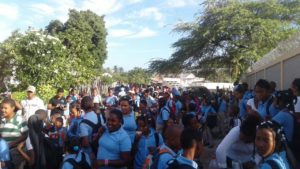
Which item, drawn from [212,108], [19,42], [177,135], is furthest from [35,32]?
[177,135]

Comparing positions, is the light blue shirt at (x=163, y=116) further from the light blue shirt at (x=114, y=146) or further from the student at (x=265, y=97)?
the light blue shirt at (x=114, y=146)

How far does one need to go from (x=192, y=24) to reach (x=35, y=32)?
13.3m

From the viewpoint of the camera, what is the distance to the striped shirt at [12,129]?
5223mm

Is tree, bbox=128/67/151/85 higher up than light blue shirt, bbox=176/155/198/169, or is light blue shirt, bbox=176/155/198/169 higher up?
tree, bbox=128/67/151/85

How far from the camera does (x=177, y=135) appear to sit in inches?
133

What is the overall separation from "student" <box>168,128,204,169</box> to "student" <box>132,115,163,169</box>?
1.97m

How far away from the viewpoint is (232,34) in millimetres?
24438

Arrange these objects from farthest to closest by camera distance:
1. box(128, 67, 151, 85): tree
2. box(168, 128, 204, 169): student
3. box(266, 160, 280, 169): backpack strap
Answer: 1. box(128, 67, 151, 85): tree
2. box(168, 128, 204, 169): student
3. box(266, 160, 280, 169): backpack strap

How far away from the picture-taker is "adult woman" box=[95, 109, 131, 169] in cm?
446

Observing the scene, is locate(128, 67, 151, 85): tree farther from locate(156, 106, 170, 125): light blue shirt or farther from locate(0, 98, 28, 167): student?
locate(0, 98, 28, 167): student

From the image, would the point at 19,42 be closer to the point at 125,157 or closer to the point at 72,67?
the point at 72,67

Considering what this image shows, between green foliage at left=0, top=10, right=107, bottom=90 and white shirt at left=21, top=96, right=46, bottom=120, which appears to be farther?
green foliage at left=0, top=10, right=107, bottom=90

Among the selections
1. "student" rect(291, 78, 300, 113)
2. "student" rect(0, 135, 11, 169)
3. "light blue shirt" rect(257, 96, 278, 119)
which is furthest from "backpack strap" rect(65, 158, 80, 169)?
"student" rect(291, 78, 300, 113)

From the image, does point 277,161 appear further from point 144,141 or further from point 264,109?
point 144,141
